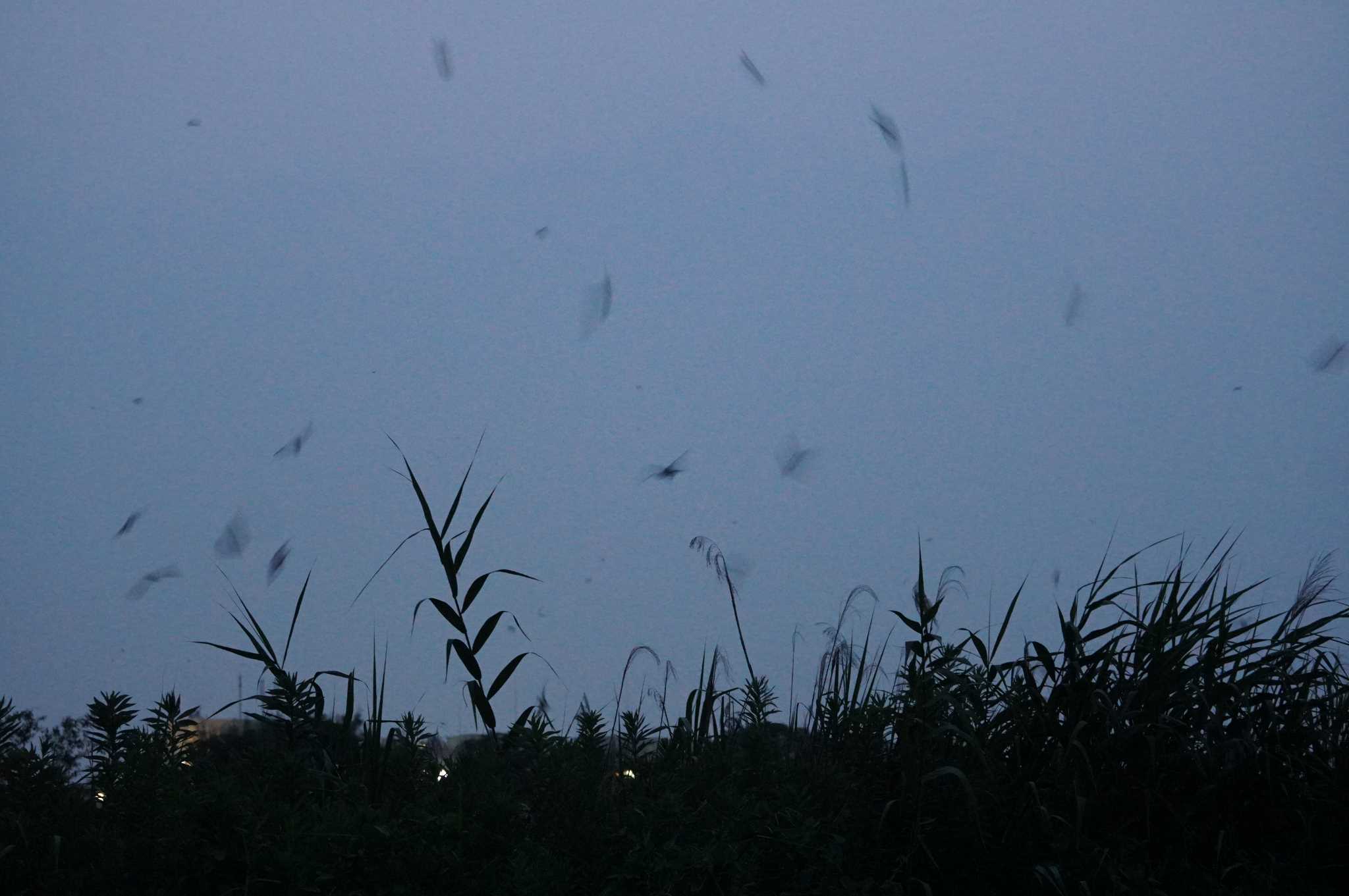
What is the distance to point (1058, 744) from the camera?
3.21 m

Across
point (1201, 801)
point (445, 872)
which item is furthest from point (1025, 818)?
point (445, 872)

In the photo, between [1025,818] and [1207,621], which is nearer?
[1025,818]

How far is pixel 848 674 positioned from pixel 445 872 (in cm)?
183

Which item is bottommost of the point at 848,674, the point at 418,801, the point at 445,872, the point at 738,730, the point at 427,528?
the point at 445,872

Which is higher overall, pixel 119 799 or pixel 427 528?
pixel 427 528

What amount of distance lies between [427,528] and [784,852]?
1.68 metres

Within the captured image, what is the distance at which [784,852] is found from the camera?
8.10 ft

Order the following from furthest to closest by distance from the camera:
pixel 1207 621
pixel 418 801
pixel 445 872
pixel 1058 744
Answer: pixel 1207 621, pixel 1058 744, pixel 418 801, pixel 445 872

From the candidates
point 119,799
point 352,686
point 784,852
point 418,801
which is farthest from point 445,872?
point 352,686

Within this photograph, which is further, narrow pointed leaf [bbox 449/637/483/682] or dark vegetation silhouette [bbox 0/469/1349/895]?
narrow pointed leaf [bbox 449/637/483/682]

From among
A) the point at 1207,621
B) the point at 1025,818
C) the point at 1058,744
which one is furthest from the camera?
the point at 1207,621

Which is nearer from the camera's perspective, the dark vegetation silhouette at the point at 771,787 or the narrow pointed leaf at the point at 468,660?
the dark vegetation silhouette at the point at 771,787

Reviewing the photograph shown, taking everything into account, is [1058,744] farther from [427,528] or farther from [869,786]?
[427,528]

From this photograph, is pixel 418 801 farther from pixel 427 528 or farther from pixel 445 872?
pixel 427 528
